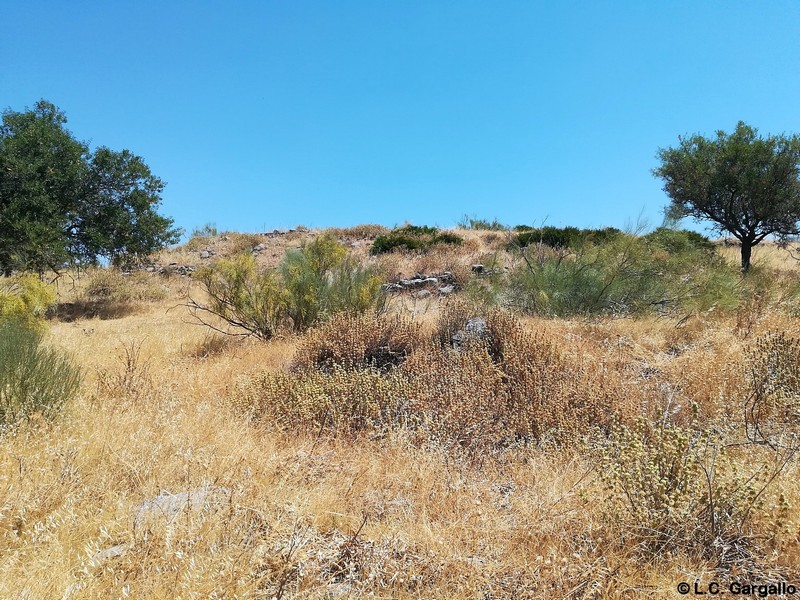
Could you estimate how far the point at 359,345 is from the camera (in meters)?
6.09

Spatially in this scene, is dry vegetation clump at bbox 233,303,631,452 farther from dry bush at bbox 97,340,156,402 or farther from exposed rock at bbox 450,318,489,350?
dry bush at bbox 97,340,156,402

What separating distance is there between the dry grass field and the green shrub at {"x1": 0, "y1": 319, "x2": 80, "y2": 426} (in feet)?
0.73

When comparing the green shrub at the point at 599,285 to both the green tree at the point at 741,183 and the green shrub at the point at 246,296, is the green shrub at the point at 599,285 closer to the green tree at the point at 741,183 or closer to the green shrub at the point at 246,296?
the green shrub at the point at 246,296

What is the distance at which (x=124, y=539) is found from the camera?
2340 mm

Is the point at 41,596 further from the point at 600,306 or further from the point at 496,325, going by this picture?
the point at 600,306

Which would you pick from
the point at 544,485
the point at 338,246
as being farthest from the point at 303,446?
the point at 338,246

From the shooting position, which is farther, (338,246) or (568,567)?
(338,246)

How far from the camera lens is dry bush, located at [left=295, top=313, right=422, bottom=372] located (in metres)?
6.04

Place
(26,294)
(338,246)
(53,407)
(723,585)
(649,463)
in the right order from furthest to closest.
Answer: (338,246) → (26,294) → (53,407) → (649,463) → (723,585)

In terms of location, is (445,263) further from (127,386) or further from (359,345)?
(127,386)

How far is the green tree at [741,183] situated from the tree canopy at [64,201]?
1768 cm

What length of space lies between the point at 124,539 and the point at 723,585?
2936mm

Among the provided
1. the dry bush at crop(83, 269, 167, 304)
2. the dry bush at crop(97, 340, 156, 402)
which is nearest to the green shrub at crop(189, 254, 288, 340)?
the dry bush at crop(97, 340, 156, 402)

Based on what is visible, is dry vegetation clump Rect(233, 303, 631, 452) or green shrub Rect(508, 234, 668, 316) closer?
dry vegetation clump Rect(233, 303, 631, 452)
